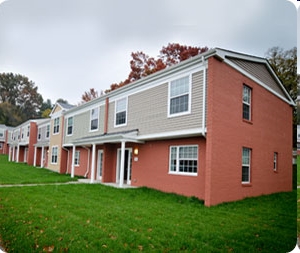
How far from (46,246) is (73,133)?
1169cm

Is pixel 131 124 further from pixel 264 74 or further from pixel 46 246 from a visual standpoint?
pixel 46 246

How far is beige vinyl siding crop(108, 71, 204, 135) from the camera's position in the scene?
7.33 m

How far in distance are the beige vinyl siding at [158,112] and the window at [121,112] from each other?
249 millimetres

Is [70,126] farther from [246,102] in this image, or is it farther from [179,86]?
[246,102]

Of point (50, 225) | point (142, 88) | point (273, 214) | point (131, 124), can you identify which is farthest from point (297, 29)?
point (131, 124)

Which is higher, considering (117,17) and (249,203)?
(117,17)

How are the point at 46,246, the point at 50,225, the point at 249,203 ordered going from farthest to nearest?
the point at 249,203, the point at 50,225, the point at 46,246

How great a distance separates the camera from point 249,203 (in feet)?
23.0

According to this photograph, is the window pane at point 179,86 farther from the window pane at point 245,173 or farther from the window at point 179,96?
the window pane at point 245,173

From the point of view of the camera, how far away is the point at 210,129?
6.70m

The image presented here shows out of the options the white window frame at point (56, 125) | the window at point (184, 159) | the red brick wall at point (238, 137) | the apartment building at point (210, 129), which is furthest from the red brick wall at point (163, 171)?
the white window frame at point (56, 125)

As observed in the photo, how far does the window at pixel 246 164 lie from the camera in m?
7.81

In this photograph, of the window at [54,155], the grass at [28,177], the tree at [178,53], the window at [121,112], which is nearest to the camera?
the grass at [28,177]

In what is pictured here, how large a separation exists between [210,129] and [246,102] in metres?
2.08
